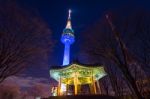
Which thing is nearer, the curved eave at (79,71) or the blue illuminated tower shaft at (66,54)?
the curved eave at (79,71)

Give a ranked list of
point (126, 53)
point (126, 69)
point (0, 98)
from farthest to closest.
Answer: point (0, 98) < point (126, 53) < point (126, 69)

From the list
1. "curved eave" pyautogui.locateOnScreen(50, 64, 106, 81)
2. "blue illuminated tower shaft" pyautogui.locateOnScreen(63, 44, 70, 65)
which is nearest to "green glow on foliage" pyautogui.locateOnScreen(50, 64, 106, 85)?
"curved eave" pyautogui.locateOnScreen(50, 64, 106, 81)

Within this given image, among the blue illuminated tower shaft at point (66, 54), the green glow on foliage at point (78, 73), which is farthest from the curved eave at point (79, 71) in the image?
the blue illuminated tower shaft at point (66, 54)

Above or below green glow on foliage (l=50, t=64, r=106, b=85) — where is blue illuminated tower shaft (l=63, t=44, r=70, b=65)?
above

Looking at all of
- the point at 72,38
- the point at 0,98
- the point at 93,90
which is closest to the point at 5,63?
the point at 93,90

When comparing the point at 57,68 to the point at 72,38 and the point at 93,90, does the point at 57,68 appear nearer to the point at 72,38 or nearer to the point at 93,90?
the point at 93,90

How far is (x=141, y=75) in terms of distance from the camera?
833 inches

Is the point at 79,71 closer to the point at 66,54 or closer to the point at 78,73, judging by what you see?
the point at 78,73

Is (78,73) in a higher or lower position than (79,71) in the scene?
lower

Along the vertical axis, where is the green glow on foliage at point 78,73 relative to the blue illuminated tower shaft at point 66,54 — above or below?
below

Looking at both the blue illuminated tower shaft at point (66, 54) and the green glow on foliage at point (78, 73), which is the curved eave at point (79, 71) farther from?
the blue illuminated tower shaft at point (66, 54)

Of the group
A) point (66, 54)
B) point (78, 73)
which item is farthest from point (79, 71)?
point (66, 54)

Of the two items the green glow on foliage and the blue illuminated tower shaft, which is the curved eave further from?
the blue illuminated tower shaft

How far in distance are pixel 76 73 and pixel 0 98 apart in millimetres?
47113
